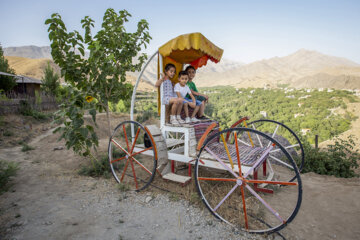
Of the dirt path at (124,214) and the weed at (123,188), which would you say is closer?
the dirt path at (124,214)

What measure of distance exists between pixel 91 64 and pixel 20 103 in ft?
30.7

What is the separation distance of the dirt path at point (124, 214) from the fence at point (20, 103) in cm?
721

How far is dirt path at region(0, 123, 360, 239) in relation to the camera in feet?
7.77

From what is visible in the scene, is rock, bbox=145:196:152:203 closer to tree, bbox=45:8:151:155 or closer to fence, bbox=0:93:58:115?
tree, bbox=45:8:151:155

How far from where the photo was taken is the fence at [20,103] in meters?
9.70

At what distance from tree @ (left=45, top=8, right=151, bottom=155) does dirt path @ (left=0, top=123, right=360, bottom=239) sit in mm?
890

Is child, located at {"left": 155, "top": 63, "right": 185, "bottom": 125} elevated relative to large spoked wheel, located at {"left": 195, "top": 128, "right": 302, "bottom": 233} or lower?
elevated

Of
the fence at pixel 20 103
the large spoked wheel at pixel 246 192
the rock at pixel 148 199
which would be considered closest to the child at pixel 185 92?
the large spoked wheel at pixel 246 192

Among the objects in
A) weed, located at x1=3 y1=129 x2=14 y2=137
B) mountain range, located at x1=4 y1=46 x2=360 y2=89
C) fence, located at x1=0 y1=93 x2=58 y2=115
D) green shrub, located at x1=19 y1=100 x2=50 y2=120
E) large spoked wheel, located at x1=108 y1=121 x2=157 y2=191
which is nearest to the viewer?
large spoked wheel, located at x1=108 y1=121 x2=157 y2=191

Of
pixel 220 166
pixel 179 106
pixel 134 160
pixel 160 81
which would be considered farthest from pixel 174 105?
pixel 220 166

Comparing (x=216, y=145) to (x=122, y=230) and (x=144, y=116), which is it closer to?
(x=122, y=230)

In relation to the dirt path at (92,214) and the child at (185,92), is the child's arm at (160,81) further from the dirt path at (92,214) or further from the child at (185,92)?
the dirt path at (92,214)

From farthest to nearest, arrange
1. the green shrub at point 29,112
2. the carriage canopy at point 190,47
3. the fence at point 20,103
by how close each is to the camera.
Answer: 1. the green shrub at point 29,112
2. the fence at point 20,103
3. the carriage canopy at point 190,47

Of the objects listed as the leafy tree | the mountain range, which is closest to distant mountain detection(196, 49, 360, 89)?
the mountain range
